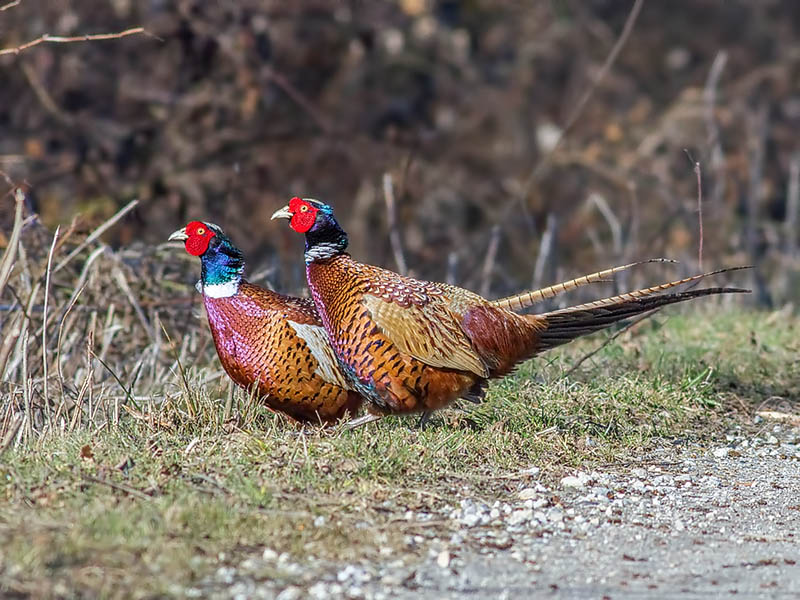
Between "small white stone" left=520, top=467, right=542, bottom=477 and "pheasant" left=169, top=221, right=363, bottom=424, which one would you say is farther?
"pheasant" left=169, top=221, right=363, bottom=424

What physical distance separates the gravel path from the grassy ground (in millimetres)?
109

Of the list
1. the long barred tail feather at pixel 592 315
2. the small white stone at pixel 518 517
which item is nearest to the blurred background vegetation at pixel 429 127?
the long barred tail feather at pixel 592 315

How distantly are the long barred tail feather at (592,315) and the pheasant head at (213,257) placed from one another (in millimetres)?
1243

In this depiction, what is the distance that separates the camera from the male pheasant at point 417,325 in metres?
4.59

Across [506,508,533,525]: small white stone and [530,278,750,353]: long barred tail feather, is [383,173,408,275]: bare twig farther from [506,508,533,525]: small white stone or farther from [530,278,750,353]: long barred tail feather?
[506,508,533,525]: small white stone

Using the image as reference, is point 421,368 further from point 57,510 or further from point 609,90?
point 609,90

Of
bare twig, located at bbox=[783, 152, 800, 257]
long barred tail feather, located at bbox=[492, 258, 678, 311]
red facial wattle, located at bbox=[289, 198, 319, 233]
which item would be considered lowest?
bare twig, located at bbox=[783, 152, 800, 257]

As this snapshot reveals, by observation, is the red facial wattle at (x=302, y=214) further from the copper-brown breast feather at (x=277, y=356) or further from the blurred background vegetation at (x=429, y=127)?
the blurred background vegetation at (x=429, y=127)

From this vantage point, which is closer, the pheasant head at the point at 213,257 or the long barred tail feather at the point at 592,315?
the long barred tail feather at the point at 592,315

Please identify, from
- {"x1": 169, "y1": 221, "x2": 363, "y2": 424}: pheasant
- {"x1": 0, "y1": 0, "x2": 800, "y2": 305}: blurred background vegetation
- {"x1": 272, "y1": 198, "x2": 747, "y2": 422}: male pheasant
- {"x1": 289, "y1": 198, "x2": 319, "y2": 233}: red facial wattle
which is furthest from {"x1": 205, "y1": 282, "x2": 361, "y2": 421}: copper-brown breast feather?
{"x1": 0, "y1": 0, "x2": 800, "y2": 305}: blurred background vegetation

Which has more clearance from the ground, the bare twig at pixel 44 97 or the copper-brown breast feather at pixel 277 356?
the bare twig at pixel 44 97

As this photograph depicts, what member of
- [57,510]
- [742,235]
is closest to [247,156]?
[742,235]

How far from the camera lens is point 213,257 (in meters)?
4.96

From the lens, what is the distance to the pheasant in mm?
4684
